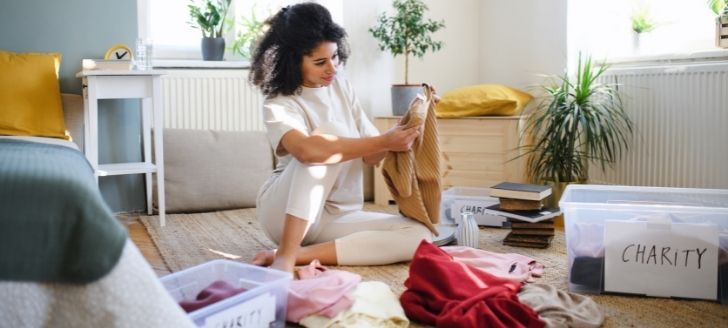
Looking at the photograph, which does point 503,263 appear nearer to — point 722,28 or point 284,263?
point 284,263

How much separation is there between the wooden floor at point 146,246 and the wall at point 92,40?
27 centimetres

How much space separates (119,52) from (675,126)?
2467 millimetres

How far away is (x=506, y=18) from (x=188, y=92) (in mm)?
1697

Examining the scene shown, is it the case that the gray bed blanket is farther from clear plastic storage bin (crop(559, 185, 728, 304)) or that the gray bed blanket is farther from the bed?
clear plastic storage bin (crop(559, 185, 728, 304))

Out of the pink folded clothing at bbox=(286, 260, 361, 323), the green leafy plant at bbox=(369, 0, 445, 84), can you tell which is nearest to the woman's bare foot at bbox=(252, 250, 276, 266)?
the pink folded clothing at bbox=(286, 260, 361, 323)

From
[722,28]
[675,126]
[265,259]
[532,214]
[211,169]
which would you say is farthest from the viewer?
[211,169]

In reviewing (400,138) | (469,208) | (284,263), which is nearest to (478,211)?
(469,208)

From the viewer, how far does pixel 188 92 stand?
380 cm

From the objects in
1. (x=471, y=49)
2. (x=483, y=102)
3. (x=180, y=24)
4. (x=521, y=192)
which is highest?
(x=180, y=24)

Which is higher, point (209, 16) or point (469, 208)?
point (209, 16)

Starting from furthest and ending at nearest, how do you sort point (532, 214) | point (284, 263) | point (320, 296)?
1. point (532, 214)
2. point (284, 263)
3. point (320, 296)

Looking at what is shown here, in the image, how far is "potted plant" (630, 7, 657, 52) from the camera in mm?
3518

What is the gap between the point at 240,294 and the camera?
5.16ft

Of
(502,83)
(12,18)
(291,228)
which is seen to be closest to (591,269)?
(291,228)
